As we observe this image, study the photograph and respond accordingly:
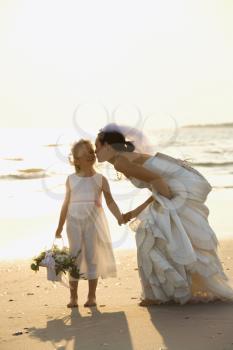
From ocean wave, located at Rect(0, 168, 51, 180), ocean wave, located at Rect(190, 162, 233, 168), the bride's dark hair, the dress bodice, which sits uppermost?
the bride's dark hair

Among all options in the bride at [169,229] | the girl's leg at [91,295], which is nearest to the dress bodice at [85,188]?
the bride at [169,229]

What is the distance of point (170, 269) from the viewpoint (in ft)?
20.9

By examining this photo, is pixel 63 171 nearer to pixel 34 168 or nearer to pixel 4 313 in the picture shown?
pixel 34 168

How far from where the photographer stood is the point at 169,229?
6.42 m

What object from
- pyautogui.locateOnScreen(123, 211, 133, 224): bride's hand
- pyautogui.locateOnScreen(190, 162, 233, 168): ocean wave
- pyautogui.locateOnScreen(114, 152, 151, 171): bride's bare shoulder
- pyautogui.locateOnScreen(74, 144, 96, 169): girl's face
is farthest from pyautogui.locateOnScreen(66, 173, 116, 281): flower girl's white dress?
pyautogui.locateOnScreen(190, 162, 233, 168): ocean wave

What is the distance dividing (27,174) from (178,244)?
2176 cm

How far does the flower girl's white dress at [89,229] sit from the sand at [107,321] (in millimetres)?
376

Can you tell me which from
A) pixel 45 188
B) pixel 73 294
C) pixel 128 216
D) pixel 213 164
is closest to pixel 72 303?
pixel 73 294

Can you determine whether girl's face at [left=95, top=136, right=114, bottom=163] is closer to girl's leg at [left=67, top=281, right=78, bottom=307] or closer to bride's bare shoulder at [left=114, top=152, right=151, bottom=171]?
bride's bare shoulder at [left=114, top=152, right=151, bottom=171]

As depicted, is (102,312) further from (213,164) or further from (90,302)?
(213,164)

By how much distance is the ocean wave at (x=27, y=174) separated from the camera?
86.5 feet

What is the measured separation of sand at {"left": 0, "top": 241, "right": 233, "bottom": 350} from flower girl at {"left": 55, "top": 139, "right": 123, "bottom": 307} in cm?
34

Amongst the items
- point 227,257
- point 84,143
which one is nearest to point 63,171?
point 227,257

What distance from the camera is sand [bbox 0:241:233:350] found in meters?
5.38
